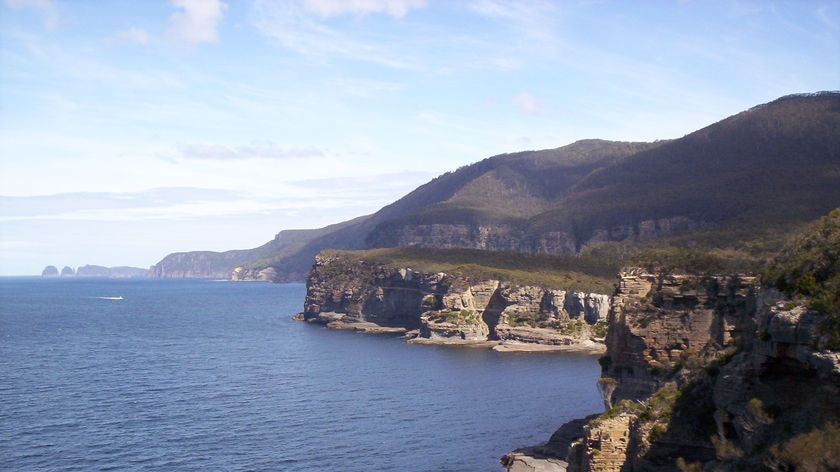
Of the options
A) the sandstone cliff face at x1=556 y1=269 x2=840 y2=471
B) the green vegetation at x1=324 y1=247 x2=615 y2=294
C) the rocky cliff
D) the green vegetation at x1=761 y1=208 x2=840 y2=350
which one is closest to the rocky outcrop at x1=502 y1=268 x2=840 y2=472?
the sandstone cliff face at x1=556 y1=269 x2=840 y2=471

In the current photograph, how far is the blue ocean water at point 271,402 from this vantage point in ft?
164

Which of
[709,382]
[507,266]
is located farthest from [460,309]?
[709,382]

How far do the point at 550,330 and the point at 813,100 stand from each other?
98.8m

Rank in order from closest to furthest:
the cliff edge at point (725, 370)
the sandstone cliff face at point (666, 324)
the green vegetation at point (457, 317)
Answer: the cliff edge at point (725, 370), the sandstone cliff face at point (666, 324), the green vegetation at point (457, 317)

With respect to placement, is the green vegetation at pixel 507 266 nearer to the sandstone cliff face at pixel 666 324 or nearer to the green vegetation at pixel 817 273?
the sandstone cliff face at pixel 666 324

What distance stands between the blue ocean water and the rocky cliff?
31.3ft

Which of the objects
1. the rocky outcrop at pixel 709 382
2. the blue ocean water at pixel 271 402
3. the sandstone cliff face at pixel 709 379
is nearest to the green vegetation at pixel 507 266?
the blue ocean water at pixel 271 402

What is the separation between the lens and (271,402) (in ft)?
222

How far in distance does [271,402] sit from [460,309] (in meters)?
58.8

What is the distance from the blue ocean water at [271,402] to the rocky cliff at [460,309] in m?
9.54

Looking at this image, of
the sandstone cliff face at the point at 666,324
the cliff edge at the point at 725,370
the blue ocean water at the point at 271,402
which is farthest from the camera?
the blue ocean water at the point at 271,402

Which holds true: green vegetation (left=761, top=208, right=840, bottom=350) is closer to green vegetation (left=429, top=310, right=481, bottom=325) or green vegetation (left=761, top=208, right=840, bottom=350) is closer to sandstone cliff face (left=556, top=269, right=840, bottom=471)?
sandstone cliff face (left=556, top=269, right=840, bottom=471)

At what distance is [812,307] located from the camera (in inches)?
794

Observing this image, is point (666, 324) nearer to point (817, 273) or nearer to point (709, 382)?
point (709, 382)
